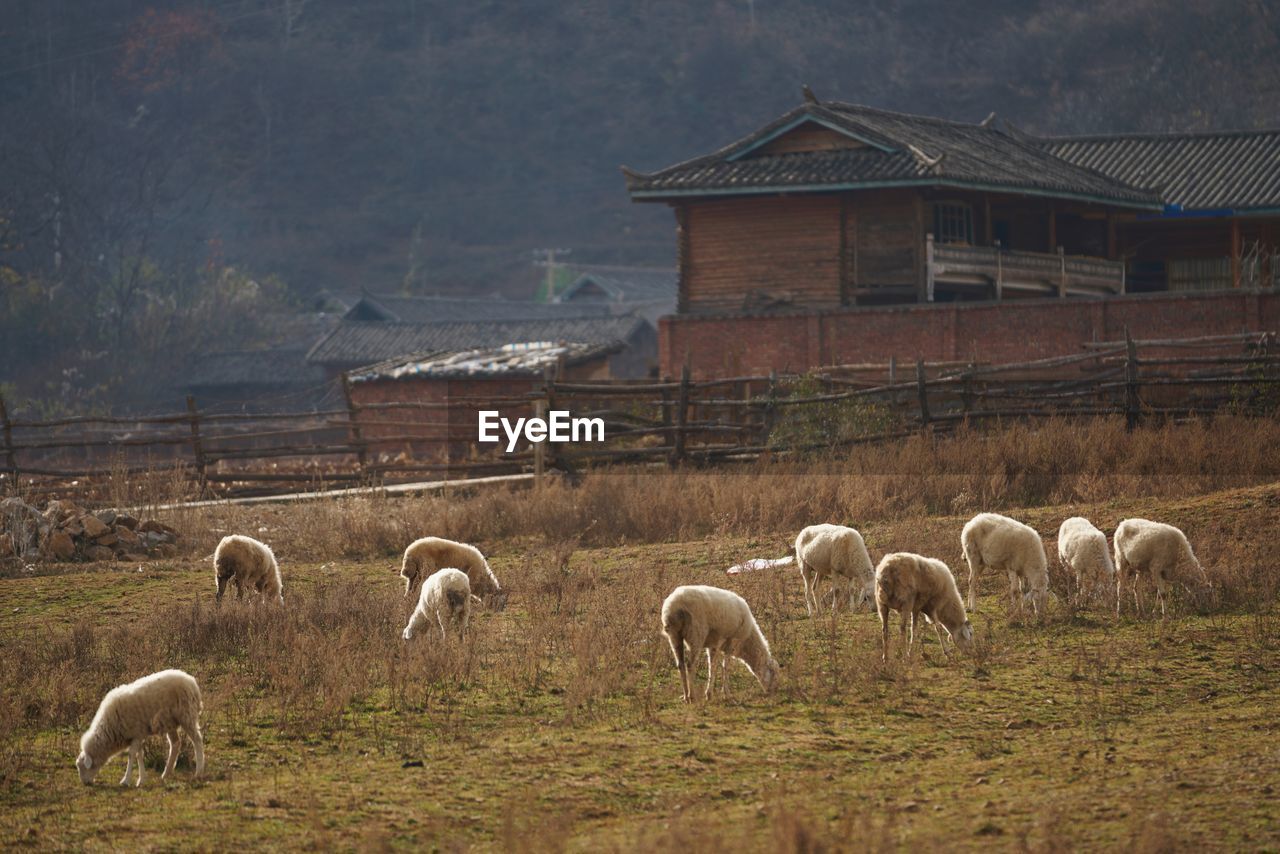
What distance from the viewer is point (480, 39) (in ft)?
307

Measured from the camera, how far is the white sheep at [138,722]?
8.69 meters

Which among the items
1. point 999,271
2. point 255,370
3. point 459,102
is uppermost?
point 459,102

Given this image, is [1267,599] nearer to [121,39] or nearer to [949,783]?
[949,783]

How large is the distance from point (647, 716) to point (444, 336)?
41.0 m

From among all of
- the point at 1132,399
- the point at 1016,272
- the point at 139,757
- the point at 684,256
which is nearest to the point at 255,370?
the point at 684,256

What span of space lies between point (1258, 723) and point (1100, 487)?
8.70m

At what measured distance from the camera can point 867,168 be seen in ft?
105

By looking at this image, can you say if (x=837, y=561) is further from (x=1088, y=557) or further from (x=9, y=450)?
(x=9, y=450)

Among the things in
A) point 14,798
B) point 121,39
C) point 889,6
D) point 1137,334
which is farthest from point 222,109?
point 14,798

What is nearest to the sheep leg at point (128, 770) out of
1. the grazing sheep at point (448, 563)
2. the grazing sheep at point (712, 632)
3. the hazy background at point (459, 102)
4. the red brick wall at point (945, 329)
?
the grazing sheep at point (712, 632)

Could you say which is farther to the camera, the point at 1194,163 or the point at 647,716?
the point at 1194,163

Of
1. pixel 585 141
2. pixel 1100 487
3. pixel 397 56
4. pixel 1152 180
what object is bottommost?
pixel 1100 487

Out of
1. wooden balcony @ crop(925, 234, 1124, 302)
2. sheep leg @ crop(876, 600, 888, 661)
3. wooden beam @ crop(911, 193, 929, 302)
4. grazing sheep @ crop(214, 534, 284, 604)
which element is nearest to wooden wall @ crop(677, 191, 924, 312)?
wooden beam @ crop(911, 193, 929, 302)

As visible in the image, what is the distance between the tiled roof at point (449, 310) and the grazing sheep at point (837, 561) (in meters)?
42.7
